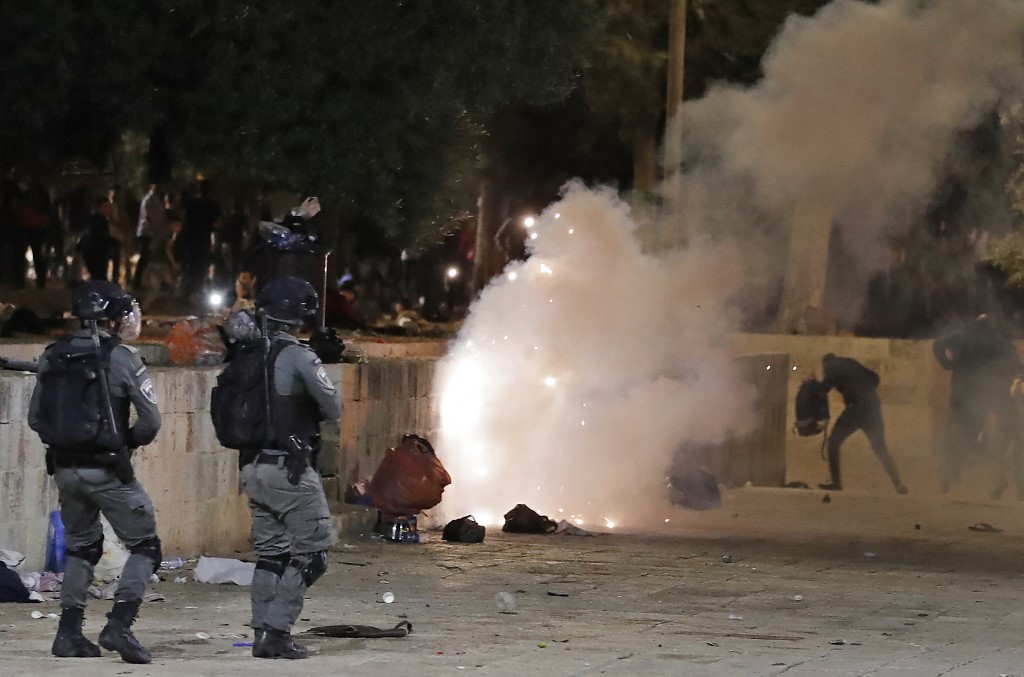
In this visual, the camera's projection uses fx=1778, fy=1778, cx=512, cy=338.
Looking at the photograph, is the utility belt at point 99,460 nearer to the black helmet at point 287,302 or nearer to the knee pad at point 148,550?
the knee pad at point 148,550

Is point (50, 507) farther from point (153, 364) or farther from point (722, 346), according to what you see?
point (722, 346)

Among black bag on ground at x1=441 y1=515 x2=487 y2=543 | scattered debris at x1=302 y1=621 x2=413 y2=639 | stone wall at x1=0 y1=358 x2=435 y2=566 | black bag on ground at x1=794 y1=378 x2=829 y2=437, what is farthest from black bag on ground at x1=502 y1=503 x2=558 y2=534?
black bag on ground at x1=794 y1=378 x2=829 y2=437

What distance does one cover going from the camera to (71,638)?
786 centimetres

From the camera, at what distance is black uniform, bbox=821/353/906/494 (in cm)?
1850

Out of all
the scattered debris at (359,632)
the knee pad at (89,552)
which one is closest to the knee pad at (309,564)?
the scattered debris at (359,632)

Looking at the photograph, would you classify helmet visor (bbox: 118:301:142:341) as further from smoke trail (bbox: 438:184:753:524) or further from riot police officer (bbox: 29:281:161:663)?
smoke trail (bbox: 438:184:753:524)

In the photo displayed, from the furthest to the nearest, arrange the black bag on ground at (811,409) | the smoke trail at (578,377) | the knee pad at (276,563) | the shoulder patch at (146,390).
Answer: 1. the black bag on ground at (811,409)
2. the smoke trail at (578,377)
3. the knee pad at (276,563)
4. the shoulder patch at (146,390)

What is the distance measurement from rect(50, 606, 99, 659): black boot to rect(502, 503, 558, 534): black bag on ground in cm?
617

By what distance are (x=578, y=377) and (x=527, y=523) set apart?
2535mm

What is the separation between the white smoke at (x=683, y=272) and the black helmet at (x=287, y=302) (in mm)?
6854

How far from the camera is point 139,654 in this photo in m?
7.73

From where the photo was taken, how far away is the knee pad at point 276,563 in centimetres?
803

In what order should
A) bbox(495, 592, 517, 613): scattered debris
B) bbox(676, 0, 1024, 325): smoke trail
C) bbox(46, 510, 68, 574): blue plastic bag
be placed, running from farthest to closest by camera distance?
1. bbox(676, 0, 1024, 325): smoke trail
2. bbox(46, 510, 68, 574): blue plastic bag
3. bbox(495, 592, 517, 613): scattered debris

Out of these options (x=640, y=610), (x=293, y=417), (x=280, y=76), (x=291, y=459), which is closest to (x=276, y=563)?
(x=291, y=459)
